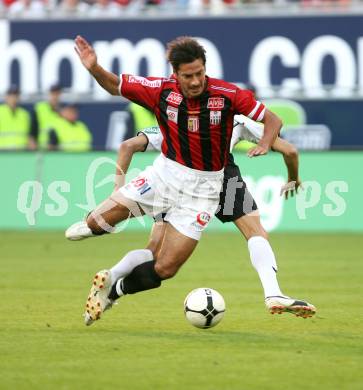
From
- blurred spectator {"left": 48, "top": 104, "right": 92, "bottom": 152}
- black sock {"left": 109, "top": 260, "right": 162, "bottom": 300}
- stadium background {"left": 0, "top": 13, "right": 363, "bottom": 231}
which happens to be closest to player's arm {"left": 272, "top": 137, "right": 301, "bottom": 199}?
black sock {"left": 109, "top": 260, "right": 162, "bottom": 300}

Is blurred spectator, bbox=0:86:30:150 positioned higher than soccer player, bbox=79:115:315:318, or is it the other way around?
blurred spectator, bbox=0:86:30:150

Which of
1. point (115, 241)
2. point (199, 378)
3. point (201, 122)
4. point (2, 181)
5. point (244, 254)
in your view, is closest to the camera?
point (199, 378)

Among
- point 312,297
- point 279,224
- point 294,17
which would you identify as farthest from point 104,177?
point 312,297

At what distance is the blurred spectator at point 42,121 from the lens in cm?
1986

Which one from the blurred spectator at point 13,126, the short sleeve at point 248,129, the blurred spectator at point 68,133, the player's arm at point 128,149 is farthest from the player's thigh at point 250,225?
the blurred spectator at point 13,126

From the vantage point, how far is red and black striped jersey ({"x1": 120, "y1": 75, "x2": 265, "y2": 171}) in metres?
8.59

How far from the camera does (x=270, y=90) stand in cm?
2002

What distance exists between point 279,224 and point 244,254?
8.50ft

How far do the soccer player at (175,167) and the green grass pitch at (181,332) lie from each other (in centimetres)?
54

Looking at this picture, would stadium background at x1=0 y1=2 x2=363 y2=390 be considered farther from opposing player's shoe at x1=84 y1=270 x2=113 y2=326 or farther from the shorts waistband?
the shorts waistband

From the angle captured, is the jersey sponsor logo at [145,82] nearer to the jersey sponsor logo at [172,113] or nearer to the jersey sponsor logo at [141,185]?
the jersey sponsor logo at [172,113]

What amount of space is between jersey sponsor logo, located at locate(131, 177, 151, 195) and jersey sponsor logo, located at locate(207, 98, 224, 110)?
85cm

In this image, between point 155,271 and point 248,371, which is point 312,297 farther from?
point 248,371

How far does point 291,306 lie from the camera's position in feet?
27.4
